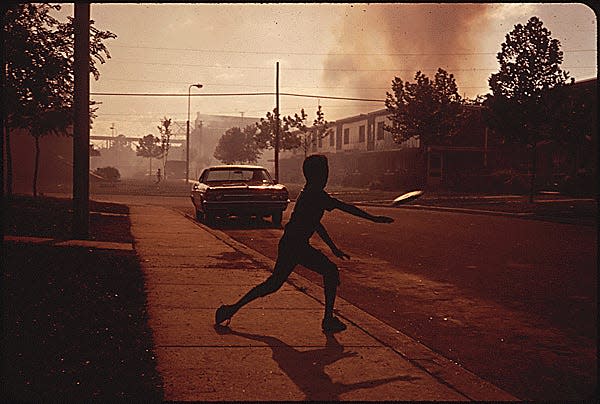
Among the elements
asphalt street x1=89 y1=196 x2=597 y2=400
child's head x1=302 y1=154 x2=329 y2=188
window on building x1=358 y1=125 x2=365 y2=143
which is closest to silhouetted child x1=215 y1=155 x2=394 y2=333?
child's head x1=302 y1=154 x2=329 y2=188

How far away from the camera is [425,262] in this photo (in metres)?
10.7

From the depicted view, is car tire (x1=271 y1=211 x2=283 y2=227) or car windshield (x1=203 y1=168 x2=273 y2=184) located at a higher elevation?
car windshield (x1=203 y1=168 x2=273 y2=184)

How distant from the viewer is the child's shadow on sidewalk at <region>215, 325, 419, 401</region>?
3938 mm

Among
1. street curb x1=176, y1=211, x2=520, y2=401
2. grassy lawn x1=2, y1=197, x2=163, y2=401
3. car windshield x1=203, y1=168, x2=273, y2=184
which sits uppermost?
car windshield x1=203, y1=168, x2=273, y2=184

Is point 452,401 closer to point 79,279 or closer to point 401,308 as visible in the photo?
point 401,308

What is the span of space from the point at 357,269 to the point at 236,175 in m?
9.05

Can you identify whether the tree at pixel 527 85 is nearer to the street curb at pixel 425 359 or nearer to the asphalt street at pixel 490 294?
the asphalt street at pixel 490 294

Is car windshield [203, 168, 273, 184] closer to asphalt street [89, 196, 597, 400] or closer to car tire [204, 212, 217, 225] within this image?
car tire [204, 212, 217, 225]

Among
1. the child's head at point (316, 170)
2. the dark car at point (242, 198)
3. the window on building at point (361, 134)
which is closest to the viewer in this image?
the child's head at point (316, 170)

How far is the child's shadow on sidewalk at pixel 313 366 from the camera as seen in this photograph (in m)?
3.94

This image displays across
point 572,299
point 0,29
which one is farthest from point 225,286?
point 0,29

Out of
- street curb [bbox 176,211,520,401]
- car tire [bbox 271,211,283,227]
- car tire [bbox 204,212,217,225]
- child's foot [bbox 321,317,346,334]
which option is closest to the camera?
street curb [bbox 176,211,520,401]

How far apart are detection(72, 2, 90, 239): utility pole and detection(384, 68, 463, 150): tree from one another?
3072 centimetres

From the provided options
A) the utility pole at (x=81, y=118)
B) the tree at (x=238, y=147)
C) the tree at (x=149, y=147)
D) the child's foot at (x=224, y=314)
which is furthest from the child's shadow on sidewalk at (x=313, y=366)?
the tree at (x=149, y=147)
